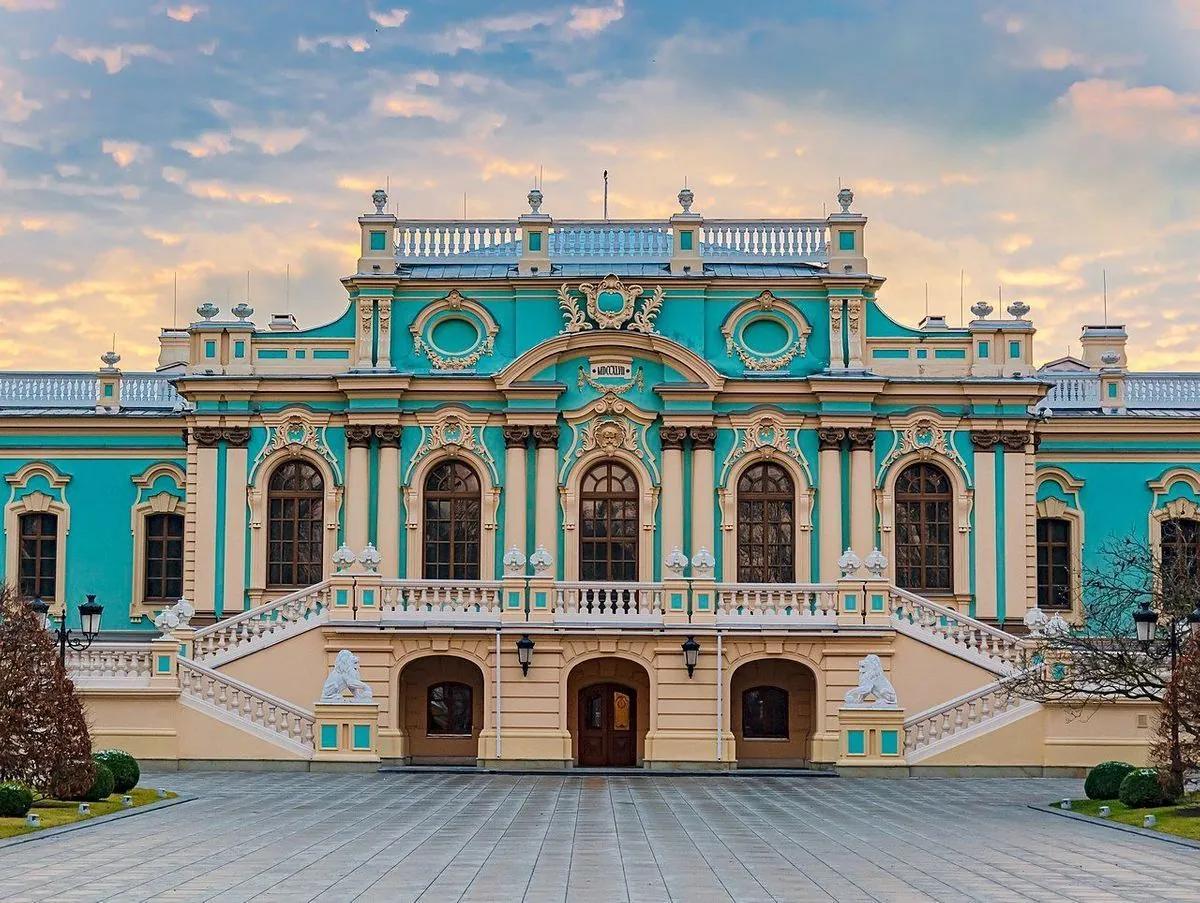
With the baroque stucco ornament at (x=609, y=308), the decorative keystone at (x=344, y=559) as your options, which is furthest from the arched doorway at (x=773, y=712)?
the decorative keystone at (x=344, y=559)

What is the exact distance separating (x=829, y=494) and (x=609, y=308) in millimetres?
6174

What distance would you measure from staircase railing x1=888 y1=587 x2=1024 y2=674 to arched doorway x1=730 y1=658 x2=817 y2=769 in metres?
2.73

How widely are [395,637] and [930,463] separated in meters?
12.7

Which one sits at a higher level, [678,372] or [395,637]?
[678,372]

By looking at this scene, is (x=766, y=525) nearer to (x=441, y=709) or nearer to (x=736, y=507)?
(x=736, y=507)

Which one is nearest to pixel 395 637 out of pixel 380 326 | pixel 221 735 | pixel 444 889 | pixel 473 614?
pixel 473 614

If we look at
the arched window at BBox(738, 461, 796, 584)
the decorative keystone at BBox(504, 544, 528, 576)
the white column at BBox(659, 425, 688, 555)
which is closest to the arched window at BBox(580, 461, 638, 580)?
the white column at BBox(659, 425, 688, 555)

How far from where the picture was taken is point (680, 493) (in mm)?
39156

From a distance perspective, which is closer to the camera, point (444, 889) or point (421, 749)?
point (444, 889)

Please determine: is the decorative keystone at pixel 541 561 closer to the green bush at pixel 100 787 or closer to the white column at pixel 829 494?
the white column at pixel 829 494

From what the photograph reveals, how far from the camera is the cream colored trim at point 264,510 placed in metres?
39.3

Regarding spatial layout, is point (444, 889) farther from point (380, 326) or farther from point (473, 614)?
point (380, 326)

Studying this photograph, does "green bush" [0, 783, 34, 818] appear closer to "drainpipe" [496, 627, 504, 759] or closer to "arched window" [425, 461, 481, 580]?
"drainpipe" [496, 627, 504, 759]

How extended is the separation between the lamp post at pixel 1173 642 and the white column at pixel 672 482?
41.3ft
